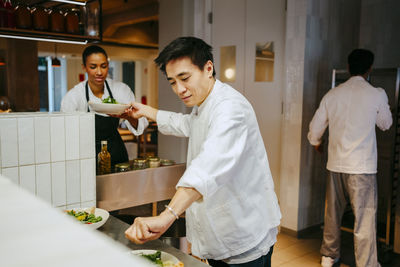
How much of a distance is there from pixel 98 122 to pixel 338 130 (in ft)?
6.51

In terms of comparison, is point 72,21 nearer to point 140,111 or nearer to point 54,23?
point 54,23

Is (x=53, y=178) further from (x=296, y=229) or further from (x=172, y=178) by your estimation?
(x=296, y=229)

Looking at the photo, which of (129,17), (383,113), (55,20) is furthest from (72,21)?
(129,17)

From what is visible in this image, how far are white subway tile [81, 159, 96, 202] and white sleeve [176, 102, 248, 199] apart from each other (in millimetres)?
787

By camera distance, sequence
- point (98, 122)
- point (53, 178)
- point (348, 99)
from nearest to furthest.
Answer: point (53, 178), point (98, 122), point (348, 99)

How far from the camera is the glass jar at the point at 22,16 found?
270cm

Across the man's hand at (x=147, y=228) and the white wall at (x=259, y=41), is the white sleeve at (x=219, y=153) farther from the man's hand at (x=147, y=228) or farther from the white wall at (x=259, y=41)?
the white wall at (x=259, y=41)

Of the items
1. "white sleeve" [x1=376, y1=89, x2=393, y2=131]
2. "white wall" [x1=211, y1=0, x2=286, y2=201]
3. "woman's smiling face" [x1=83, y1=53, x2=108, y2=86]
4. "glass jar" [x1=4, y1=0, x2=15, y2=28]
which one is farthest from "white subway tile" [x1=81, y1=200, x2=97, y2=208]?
"white wall" [x1=211, y1=0, x2=286, y2=201]

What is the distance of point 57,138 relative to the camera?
1.77 m

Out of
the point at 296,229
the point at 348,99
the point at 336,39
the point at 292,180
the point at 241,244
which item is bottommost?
the point at 296,229

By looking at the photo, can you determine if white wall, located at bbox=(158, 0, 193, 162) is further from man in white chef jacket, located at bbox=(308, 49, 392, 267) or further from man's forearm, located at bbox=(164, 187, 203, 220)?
man's forearm, located at bbox=(164, 187, 203, 220)

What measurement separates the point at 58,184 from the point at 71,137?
0.24 m

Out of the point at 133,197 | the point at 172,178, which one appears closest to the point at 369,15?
the point at 172,178

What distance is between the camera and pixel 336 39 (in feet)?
13.3
